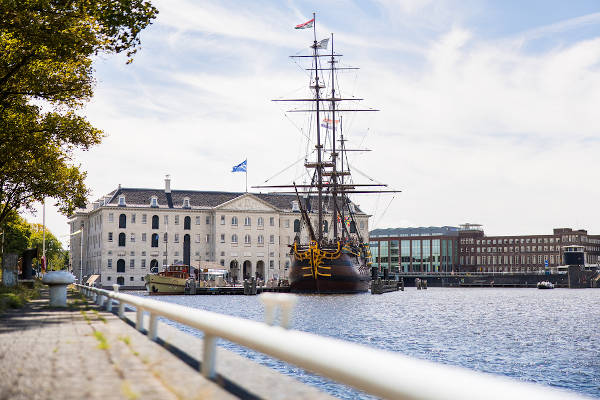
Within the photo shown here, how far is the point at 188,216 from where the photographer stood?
133 m

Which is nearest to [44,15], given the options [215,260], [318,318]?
[318,318]

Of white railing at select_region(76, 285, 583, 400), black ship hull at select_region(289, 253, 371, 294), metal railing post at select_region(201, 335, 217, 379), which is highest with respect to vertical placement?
white railing at select_region(76, 285, 583, 400)

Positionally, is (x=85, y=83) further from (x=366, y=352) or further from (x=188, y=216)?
(x=188, y=216)

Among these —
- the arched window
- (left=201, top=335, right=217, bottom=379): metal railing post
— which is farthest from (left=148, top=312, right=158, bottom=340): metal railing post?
the arched window

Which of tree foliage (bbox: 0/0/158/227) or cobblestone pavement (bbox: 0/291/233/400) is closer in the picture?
cobblestone pavement (bbox: 0/291/233/400)

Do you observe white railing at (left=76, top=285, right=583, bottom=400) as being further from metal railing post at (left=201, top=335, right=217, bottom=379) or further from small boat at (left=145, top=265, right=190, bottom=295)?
→ small boat at (left=145, top=265, right=190, bottom=295)

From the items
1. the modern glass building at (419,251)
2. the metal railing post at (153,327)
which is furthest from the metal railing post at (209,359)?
the modern glass building at (419,251)

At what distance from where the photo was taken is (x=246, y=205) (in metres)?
135

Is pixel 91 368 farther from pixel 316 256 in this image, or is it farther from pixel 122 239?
pixel 122 239

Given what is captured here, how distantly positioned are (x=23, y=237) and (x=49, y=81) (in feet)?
136

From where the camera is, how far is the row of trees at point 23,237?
1973 inches

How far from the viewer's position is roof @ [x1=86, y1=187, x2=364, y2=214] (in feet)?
427

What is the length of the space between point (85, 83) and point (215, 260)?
105 m

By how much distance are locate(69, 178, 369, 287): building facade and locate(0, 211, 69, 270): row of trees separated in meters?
10.1
